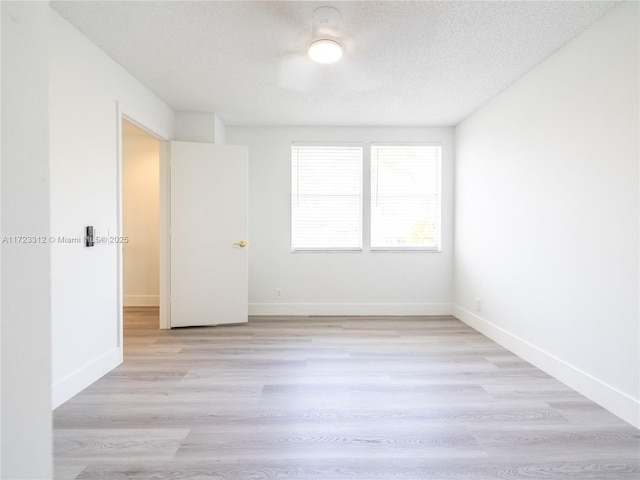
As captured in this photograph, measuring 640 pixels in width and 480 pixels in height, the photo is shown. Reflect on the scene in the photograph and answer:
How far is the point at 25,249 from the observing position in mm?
594

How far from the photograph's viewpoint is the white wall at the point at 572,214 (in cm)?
188

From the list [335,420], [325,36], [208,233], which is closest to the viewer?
[335,420]

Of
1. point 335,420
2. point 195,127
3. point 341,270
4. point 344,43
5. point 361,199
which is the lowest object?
point 335,420

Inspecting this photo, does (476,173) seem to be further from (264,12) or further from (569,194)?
(264,12)

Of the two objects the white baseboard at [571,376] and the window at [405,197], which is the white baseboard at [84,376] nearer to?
the window at [405,197]

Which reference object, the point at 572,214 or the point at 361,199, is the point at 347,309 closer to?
the point at 361,199

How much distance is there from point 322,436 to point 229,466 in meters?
0.50

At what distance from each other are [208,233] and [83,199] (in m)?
1.46

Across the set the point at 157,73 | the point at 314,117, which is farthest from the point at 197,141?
the point at 314,117

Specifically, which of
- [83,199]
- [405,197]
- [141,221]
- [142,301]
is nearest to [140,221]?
[141,221]

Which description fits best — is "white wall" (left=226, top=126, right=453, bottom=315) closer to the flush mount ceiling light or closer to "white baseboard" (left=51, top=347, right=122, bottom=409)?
"white baseboard" (left=51, top=347, right=122, bottom=409)

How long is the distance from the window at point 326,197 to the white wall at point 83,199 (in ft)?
6.81

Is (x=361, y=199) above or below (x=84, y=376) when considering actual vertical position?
above

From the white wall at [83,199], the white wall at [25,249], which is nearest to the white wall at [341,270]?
the white wall at [83,199]
